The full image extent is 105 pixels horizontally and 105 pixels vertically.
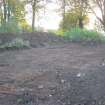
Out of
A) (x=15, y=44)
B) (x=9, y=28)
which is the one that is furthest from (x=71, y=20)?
(x=15, y=44)

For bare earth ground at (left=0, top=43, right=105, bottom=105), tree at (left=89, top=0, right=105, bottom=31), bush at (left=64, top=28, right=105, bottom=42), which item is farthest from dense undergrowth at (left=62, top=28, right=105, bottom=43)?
bare earth ground at (left=0, top=43, right=105, bottom=105)

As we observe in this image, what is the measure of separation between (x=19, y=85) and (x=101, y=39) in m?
7.00

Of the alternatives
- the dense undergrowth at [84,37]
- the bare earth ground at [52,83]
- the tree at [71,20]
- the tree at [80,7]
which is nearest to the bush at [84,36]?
the dense undergrowth at [84,37]

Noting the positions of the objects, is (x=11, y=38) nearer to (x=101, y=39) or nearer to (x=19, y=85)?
(x=101, y=39)

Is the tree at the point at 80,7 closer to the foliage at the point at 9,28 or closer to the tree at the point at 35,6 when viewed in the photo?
the tree at the point at 35,6

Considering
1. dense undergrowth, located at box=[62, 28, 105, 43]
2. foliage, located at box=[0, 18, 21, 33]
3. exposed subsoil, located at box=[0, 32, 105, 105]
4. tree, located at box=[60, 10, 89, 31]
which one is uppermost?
tree, located at box=[60, 10, 89, 31]

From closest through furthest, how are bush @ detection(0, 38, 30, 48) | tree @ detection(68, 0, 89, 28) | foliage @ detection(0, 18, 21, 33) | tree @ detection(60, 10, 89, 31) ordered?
1. bush @ detection(0, 38, 30, 48)
2. foliage @ detection(0, 18, 21, 33)
3. tree @ detection(68, 0, 89, 28)
4. tree @ detection(60, 10, 89, 31)

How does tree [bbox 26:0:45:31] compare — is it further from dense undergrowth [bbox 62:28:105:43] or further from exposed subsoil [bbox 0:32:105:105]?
exposed subsoil [bbox 0:32:105:105]

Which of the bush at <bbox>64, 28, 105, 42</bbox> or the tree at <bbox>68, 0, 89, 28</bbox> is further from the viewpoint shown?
the tree at <bbox>68, 0, 89, 28</bbox>

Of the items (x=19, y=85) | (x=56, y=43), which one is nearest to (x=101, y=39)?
(x=56, y=43)

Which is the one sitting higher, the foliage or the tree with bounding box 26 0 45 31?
the tree with bounding box 26 0 45 31

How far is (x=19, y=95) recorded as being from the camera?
383cm

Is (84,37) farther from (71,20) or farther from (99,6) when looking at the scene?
(71,20)

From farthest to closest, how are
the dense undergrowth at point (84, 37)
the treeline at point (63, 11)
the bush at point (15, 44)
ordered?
the treeline at point (63, 11)
the dense undergrowth at point (84, 37)
the bush at point (15, 44)
